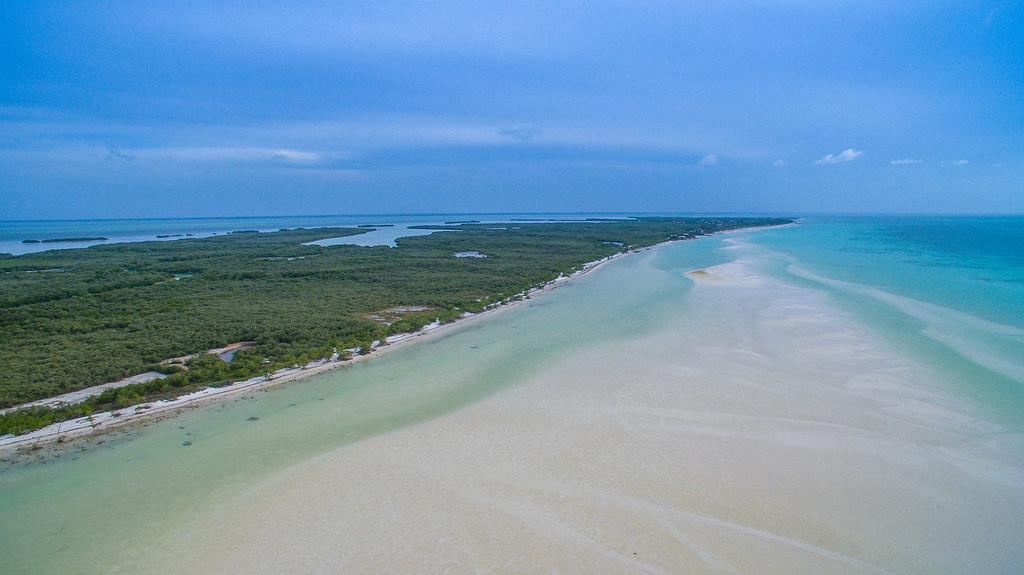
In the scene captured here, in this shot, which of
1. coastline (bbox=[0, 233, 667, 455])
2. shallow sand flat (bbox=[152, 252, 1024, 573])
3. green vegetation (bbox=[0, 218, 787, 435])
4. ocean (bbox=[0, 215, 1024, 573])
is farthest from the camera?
green vegetation (bbox=[0, 218, 787, 435])

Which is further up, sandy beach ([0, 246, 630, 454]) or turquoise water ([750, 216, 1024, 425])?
turquoise water ([750, 216, 1024, 425])

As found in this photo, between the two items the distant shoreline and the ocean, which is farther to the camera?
the distant shoreline

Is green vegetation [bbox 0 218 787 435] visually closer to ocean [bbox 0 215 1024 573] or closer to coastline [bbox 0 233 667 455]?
coastline [bbox 0 233 667 455]

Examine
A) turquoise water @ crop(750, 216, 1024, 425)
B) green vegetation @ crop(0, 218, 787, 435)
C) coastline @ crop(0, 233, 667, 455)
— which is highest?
turquoise water @ crop(750, 216, 1024, 425)

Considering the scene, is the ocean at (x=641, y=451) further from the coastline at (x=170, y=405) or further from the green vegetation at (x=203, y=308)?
the green vegetation at (x=203, y=308)

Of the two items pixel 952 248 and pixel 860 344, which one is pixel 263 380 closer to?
pixel 860 344

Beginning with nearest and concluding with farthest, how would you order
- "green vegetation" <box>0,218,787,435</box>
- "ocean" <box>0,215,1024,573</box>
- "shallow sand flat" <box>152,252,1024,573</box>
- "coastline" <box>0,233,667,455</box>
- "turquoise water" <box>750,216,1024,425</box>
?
"shallow sand flat" <box>152,252,1024,573</box>, "ocean" <box>0,215,1024,573</box>, "coastline" <box>0,233,667,455</box>, "green vegetation" <box>0,218,787,435</box>, "turquoise water" <box>750,216,1024,425</box>

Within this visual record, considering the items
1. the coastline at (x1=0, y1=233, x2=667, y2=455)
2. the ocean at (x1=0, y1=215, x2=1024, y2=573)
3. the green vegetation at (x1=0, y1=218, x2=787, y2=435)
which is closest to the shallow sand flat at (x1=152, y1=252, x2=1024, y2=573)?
the ocean at (x1=0, y1=215, x2=1024, y2=573)
